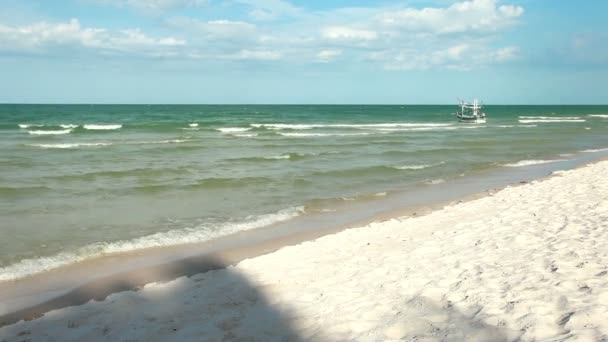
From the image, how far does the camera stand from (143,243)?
8430mm

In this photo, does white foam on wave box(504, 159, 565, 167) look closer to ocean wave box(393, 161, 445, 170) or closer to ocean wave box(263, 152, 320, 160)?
ocean wave box(393, 161, 445, 170)

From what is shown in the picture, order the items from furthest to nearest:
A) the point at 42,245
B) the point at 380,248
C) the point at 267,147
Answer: the point at 267,147 → the point at 42,245 → the point at 380,248

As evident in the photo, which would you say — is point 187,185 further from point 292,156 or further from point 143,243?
point 292,156

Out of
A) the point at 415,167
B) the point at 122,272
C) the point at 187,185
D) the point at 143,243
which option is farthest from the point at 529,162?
the point at 122,272

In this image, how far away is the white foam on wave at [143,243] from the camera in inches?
281

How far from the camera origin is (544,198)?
9.98 meters

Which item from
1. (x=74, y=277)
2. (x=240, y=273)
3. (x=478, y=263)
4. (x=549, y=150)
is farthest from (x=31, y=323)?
(x=549, y=150)

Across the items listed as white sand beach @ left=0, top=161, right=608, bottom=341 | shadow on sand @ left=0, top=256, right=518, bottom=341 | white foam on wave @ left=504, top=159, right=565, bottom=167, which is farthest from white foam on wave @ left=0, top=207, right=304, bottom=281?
white foam on wave @ left=504, top=159, right=565, bottom=167

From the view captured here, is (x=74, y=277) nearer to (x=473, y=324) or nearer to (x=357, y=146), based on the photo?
(x=473, y=324)

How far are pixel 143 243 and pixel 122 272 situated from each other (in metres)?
1.47

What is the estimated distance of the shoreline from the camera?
19.6 feet

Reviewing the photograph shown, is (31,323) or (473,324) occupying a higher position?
(473,324)

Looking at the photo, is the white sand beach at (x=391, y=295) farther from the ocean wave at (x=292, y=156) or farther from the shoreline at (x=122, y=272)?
the ocean wave at (x=292, y=156)

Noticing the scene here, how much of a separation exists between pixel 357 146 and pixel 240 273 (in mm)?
20318
